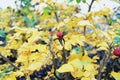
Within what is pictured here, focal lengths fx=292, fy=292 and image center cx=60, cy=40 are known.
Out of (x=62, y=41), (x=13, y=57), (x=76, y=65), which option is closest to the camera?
(x=76, y=65)

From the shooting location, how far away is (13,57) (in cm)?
264

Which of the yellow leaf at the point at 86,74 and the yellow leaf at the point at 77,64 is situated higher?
the yellow leaf at the point at 77,64

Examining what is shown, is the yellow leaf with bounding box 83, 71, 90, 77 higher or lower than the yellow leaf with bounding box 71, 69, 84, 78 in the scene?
higher

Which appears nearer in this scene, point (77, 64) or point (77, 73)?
point (77, 64)

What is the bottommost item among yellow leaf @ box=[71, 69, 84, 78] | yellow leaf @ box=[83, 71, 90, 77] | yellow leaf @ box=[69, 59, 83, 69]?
yellow leaf @ box=[71, 69, 84, 78]

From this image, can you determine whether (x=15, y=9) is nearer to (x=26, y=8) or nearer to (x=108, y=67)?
(x=26, y=8)

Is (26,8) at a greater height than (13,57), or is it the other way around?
(26,8)

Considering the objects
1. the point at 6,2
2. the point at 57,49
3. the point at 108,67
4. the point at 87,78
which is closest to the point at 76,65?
the point at 87,78

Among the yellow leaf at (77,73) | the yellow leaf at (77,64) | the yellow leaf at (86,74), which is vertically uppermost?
the yellow leaf at (77,64)

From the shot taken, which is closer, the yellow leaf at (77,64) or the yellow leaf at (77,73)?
the yellow leaf at (77,64)

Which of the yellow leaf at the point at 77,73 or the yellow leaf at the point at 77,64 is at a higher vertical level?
the yellow leaf at the point at 77,64

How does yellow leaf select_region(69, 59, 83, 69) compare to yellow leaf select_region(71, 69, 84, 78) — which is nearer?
yellow leaf select_region(69, 59, 83, 69)

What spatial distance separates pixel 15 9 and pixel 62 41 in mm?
1743

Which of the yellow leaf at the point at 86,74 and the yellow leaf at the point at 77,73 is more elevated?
the yellow leaf at the point at 86,74
